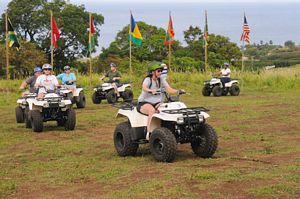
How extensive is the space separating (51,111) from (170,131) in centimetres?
526

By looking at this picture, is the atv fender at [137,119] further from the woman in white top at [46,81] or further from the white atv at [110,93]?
the white atv at [110,93]

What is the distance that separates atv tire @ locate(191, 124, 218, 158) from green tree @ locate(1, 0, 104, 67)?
4101cm

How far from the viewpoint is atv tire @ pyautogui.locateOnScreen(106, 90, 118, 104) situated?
21531 millimetres

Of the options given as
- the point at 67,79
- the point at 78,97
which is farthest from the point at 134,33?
the point at 67,79

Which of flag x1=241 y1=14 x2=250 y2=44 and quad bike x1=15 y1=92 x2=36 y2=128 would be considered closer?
quad bike x1=15 y1=92 x2=36 y2=128

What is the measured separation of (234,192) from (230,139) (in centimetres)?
465

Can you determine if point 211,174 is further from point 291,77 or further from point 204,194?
point 291,77

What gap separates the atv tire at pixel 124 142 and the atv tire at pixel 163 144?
0.62 meters

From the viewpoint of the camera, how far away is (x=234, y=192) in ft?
21.8

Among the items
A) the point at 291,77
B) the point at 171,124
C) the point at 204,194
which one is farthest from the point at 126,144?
the point at 291,77

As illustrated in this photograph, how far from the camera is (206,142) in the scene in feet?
29.2

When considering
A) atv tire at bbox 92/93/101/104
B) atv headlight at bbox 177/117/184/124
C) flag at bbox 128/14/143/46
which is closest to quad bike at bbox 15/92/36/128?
atv headlight at bbox 177/117/184/124

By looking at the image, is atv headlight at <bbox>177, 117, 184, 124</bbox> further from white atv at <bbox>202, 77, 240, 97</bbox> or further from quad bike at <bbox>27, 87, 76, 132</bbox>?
white atv at <bbox>202, 77, 240, 97</bbox>

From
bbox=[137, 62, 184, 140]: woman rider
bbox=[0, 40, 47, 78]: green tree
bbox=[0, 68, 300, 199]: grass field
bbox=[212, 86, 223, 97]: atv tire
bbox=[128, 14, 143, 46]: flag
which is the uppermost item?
bbox=[128, 14, 143, 46]: flag
